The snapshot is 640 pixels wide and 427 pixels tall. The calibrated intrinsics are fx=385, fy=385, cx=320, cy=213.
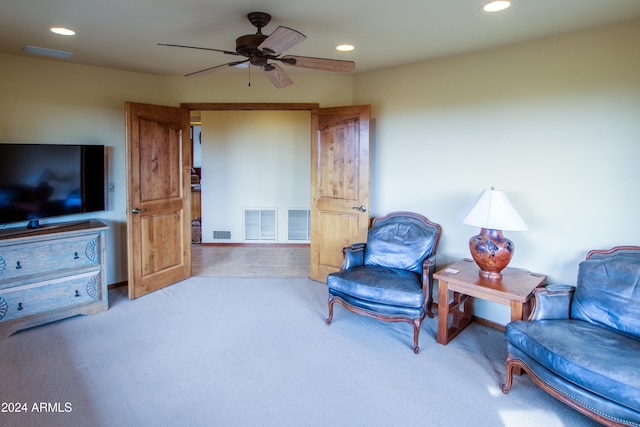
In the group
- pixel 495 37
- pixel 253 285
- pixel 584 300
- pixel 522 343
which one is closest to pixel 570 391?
pixel 522 343

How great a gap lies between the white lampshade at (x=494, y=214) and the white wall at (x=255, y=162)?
3.76 metres

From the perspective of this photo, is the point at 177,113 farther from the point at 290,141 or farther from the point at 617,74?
the point at 617,74

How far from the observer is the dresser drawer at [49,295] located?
319 centimetres

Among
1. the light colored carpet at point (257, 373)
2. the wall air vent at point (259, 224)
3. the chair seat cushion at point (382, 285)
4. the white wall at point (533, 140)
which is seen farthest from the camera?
the wall air vent at point (259, 224)

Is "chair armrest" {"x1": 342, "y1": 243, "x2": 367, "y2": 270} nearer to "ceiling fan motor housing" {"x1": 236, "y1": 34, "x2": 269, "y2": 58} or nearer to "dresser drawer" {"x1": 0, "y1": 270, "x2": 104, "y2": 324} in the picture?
"ceiling fan motor housing" {"x1": 236, "y1": 34, "x2": 269, "y2": 58}

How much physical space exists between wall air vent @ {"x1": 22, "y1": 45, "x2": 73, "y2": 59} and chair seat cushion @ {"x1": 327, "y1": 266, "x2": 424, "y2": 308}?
128 inches

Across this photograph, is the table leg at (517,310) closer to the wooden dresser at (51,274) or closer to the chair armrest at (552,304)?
the chair armrest at (552,304)

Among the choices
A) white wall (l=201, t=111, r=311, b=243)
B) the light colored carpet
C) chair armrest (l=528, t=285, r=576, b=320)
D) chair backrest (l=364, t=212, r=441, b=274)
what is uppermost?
white wall (l=201, t=111, r=311, b=243)

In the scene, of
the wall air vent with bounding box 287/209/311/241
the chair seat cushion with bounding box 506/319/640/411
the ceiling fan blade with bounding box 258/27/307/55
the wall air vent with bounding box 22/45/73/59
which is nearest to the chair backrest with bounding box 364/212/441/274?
the chair seat cushion with bounding box 506/319/640/411

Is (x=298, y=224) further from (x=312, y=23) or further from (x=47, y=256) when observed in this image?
(x=312, y=23)

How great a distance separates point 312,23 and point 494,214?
1960 millimetres

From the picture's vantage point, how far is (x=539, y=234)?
3.17 meters

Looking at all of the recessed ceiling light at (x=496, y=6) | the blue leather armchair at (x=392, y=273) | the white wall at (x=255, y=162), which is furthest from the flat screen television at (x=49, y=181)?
the recessed ceiling light at (x=496, y=6)

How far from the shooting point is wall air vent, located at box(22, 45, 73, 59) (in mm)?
3428
